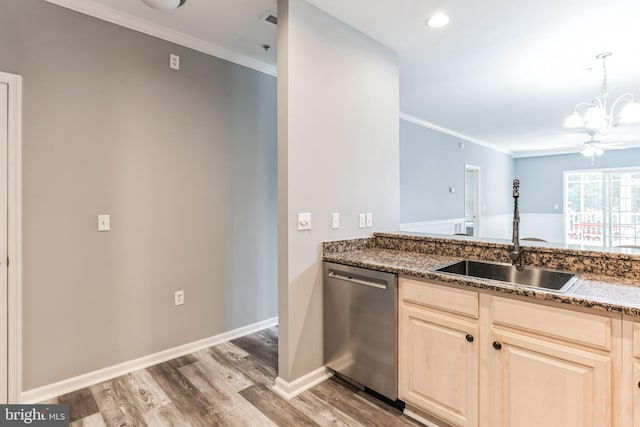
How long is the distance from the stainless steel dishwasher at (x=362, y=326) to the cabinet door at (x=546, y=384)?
0.59m

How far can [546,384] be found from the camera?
1.43 metres

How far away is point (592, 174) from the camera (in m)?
8.29

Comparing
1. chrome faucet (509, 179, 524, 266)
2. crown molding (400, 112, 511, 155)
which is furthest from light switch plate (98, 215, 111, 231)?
crown molding (400, 112, 511, 155)

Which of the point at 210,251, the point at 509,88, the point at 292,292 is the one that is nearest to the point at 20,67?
the point at 210,251

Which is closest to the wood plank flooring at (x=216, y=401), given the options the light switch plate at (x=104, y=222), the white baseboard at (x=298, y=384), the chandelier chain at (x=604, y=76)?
the white baseboard at (x=298, y=384)

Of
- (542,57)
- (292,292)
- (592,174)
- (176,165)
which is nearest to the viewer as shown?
(292,292)

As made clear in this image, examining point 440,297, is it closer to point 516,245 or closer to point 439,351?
point 439,351

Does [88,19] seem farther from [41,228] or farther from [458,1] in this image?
[458,1]

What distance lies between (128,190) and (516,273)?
9.06ft

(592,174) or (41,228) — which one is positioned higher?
(592,174)

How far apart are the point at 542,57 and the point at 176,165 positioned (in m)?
3.55
